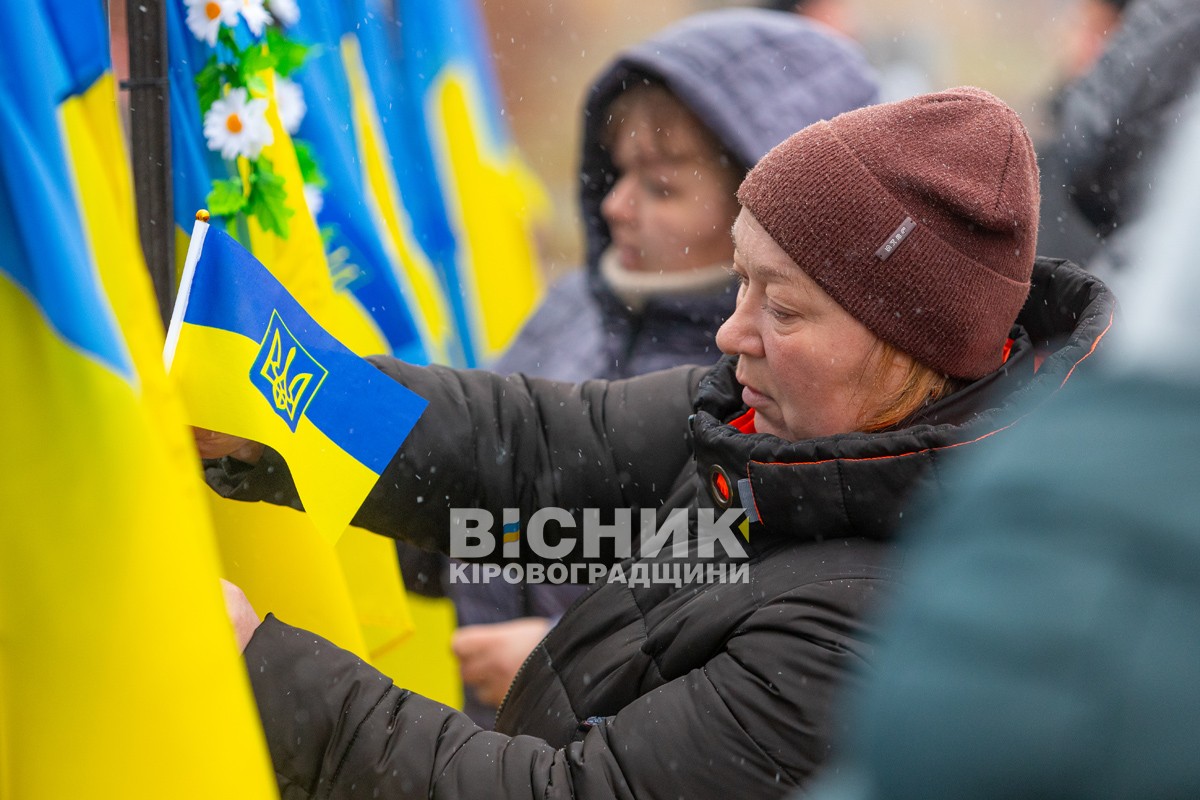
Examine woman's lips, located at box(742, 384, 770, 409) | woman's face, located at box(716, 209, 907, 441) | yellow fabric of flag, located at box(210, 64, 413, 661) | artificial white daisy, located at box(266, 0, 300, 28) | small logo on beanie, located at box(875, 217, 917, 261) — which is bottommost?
yellow fabric of flag, located at box(210, 64, 413, 661)

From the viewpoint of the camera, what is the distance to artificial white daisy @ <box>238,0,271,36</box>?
6.95 feet

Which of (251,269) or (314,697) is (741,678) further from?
(251,269)

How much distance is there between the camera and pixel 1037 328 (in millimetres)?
1824

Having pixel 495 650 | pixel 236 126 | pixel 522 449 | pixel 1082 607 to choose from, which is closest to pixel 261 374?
pixel 522 449

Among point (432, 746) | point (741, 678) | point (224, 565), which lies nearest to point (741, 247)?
point (741, 678)

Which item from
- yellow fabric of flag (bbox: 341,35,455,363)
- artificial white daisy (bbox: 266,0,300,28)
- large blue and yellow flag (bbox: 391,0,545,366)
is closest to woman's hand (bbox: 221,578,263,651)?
artificial white daisy (bbox: 266,0,300,28)

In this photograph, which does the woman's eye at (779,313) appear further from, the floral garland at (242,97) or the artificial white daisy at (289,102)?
the artificial white daisy at (289,102)

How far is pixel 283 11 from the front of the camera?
7.62 ft

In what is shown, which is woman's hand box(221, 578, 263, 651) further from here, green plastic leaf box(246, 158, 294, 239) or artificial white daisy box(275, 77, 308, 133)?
artificial white daisy box(275, 77, 308, 133)

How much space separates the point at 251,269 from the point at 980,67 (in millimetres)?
7999

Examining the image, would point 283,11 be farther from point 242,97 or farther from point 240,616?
point 240,616

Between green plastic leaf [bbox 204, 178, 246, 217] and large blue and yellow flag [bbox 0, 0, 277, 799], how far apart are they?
2.89ft

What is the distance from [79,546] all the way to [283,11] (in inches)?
54.9

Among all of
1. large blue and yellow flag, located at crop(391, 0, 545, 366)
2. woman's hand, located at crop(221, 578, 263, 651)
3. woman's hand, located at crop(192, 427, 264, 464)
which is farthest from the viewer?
large blue and yellow flag, located at crop(391, 0, 545, 366)
